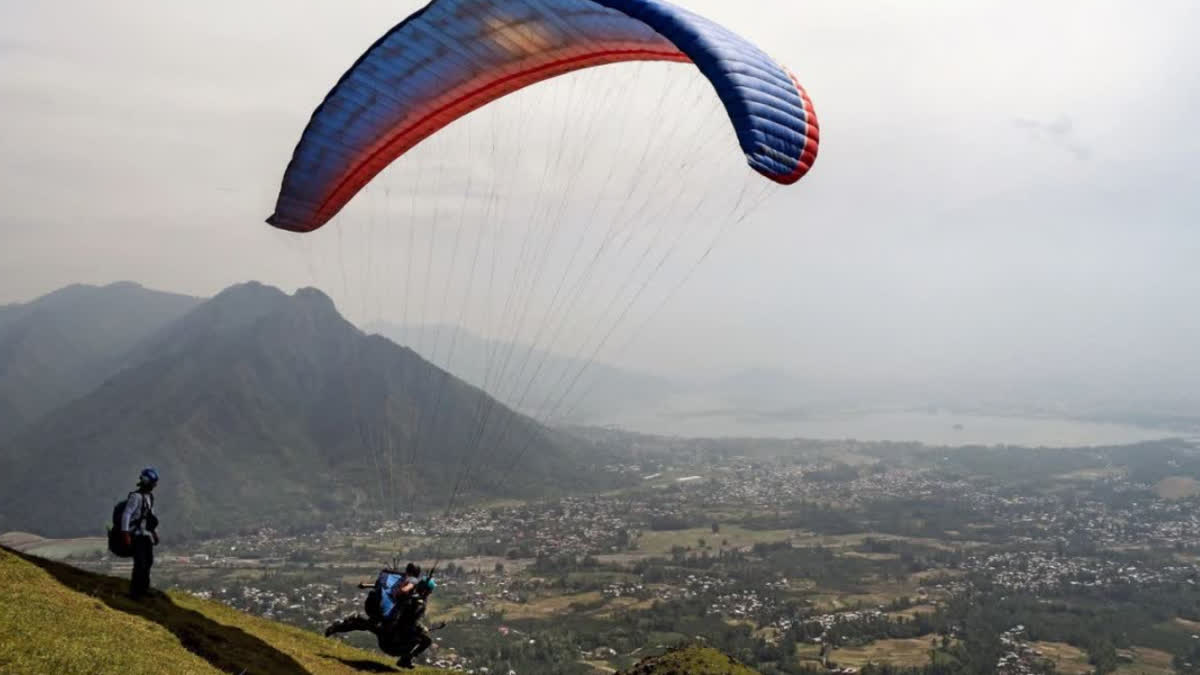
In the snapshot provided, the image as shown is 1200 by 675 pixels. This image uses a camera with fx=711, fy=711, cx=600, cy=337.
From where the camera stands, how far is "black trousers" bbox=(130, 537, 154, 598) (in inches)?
534

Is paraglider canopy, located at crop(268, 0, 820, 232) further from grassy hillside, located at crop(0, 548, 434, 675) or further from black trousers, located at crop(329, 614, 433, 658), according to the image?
black trousers, located at crop(329, 614, 433, 658)

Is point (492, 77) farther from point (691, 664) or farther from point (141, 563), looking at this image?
point (691, 664)

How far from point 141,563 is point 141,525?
2.55ft

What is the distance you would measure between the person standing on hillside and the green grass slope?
14.3m

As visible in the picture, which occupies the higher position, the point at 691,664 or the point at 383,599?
the point at 383,599

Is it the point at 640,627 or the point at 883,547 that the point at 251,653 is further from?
the point at 883,547

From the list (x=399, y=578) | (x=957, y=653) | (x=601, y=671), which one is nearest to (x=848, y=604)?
(x=957, y=653)

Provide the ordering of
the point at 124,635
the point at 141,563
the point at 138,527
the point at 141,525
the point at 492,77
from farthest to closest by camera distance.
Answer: the point at 492,77 < the point at 141,563 < the point at 141,525 < the point at 138,527 < the point at 124,635

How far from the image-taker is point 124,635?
37.3 ft

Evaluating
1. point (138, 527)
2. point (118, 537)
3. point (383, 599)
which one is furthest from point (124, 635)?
point (383, 599)

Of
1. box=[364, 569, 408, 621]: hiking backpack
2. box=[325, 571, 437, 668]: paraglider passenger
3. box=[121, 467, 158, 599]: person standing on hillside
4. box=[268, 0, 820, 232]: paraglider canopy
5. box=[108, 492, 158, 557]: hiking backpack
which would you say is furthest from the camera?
box=[364, 569, 408, 621]: hiking backpack

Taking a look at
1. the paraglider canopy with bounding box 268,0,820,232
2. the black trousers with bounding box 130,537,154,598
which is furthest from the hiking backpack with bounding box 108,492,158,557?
the paraglider canopy with bounding box 268,0,820,232

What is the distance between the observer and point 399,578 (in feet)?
51.7

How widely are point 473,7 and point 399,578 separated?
1260 centimetres
